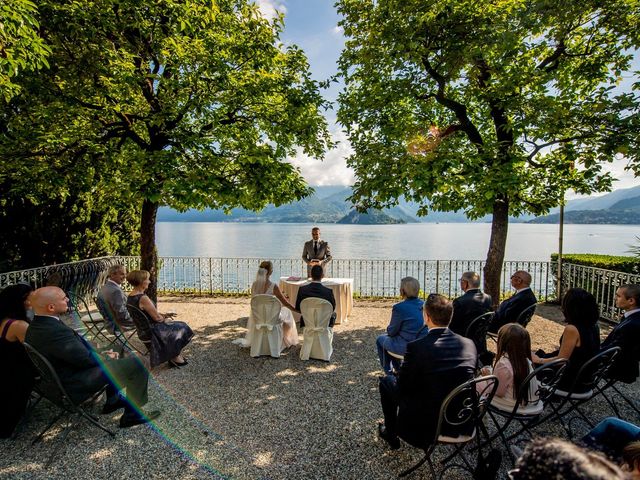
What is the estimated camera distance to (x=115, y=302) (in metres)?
5.31

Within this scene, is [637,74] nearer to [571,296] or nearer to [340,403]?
[571,296]

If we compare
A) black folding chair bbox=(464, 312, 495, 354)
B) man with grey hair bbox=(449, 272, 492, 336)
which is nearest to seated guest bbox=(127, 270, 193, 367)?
man with grey hair bbox=(449, 272, 492, 336)

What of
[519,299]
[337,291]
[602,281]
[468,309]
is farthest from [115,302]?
[602,281]

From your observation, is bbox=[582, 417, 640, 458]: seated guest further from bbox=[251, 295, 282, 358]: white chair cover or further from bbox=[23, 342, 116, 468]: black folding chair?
bbox=[23, 342, 116, 468]: black folding chair

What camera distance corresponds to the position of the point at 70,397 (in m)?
3.49

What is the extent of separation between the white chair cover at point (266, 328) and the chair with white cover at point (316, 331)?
485 mm

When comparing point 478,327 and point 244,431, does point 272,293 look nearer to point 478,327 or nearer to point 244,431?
point 244,431

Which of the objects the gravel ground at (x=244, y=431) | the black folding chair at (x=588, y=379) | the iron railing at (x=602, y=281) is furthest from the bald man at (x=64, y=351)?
the iron railing at (x=602, y=281)

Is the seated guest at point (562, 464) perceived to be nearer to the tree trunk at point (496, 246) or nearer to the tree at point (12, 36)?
the tree at point (12, 36)

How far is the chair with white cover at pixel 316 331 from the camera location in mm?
5895


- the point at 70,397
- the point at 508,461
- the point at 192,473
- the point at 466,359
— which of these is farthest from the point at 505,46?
the point at 70,397

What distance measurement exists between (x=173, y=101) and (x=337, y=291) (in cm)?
536

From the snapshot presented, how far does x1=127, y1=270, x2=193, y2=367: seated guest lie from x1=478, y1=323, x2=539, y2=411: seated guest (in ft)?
14.9

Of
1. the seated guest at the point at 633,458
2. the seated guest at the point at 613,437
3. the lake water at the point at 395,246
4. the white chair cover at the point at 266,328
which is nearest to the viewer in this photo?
the seated guest at the point at 633,458
